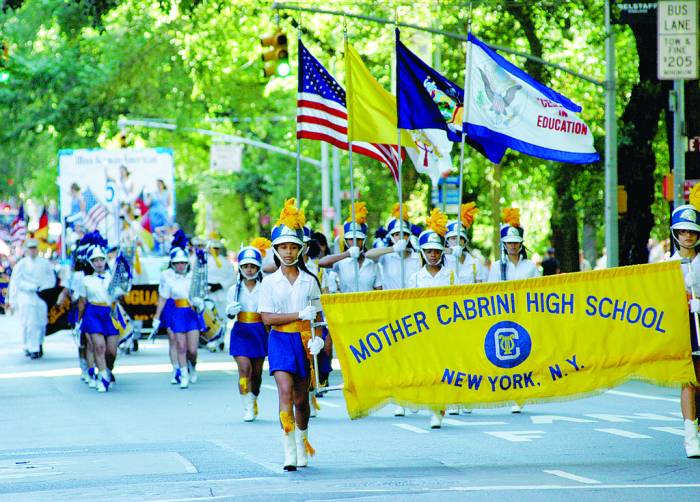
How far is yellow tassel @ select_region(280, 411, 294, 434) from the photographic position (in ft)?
38.6

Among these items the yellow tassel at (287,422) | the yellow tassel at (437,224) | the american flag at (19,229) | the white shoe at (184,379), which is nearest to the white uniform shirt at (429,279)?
the yellow tassel at (437,224)

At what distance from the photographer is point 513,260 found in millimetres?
16250

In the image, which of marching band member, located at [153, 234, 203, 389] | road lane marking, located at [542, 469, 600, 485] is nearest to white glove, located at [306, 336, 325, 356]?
road lane marking, located at [542, 469, 600, 485]

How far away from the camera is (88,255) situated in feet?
68.3

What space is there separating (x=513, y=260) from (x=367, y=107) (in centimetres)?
216

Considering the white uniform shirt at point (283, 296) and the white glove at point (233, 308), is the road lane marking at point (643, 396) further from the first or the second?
the white uniform shirt at point (283, 296)

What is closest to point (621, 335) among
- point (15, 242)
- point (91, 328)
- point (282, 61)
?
point (91, 328)

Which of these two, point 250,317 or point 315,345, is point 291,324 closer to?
point 315,345

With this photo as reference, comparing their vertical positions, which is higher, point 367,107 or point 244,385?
point 367,107

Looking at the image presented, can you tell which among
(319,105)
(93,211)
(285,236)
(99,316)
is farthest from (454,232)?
(93,211)

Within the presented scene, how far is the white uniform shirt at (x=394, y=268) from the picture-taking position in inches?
711

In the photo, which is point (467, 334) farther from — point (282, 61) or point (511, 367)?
point (282, 61)

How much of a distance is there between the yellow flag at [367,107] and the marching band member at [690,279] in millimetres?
4049

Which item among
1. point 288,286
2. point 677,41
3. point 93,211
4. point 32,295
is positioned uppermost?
point 677,41
